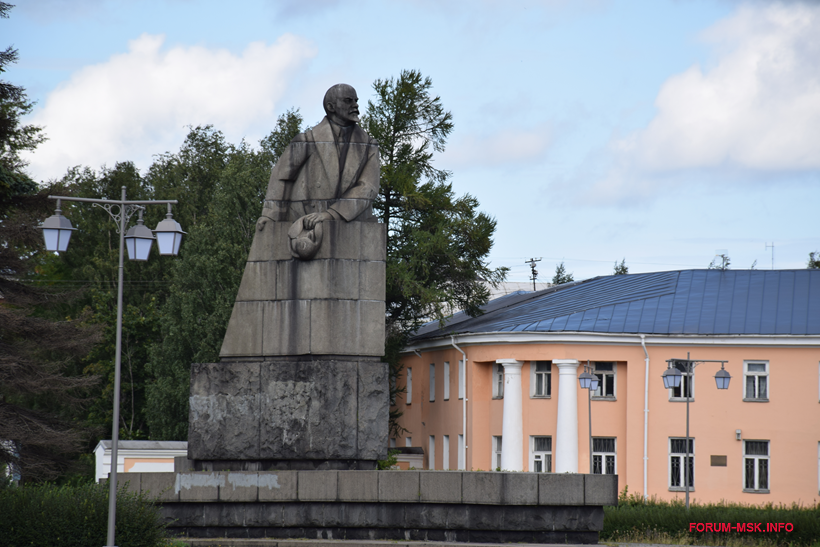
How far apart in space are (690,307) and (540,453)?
21.3 feet

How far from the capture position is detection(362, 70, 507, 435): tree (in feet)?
123

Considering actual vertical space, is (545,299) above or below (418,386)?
above

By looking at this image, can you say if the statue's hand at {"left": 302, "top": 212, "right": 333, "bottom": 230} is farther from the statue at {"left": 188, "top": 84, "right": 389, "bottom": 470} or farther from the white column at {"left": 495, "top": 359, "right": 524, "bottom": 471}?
the white column at {"left": 495, "top": 359, "right": 524, "bottom": 471}

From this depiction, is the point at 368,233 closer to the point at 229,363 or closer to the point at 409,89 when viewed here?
the point at 229,363

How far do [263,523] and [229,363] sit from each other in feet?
6.89

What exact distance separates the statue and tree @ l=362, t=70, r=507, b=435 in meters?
22.6

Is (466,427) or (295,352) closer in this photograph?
(295,352)

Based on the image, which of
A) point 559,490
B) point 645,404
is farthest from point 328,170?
point 645,404

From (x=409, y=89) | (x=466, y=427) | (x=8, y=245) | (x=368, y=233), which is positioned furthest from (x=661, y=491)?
(x=368, y=233)

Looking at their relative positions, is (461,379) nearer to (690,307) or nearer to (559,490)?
(690,307)

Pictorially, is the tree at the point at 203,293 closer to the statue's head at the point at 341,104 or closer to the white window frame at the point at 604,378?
the white window frame at the point at 604,378

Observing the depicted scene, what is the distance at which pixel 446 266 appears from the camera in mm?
38844

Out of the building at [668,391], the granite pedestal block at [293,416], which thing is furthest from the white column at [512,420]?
the granite pedestal block at [293,416]

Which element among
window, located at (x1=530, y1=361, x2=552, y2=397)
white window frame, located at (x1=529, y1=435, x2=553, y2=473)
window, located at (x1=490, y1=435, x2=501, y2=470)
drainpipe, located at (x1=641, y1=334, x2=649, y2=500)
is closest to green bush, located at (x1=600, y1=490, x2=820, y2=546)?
drainpipe, located at (x1=641, y1=334, x2=649, y2=500)
